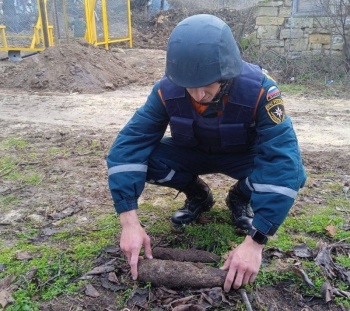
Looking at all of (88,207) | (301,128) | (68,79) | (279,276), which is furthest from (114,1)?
(279,276)

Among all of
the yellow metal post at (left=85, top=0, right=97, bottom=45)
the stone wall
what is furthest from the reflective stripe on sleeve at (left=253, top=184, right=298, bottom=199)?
the yellow metal post at (left=85, top=0, right=97, bottom=45)

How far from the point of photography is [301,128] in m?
5.27

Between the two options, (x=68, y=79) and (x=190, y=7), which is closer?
(x=68, y=79)

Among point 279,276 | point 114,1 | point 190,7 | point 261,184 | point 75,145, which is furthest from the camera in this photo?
point 190,7

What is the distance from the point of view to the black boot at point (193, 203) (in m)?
2.72

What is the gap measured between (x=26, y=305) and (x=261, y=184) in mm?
1245

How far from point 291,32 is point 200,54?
7.82m

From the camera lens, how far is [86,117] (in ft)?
19.6

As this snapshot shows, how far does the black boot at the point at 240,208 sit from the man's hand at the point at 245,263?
0.68 m

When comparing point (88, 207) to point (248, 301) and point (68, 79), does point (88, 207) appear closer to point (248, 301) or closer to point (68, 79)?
point (248, 301)

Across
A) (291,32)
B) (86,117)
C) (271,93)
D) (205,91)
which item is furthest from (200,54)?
(291,32)

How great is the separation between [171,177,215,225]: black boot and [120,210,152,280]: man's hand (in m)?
0.59

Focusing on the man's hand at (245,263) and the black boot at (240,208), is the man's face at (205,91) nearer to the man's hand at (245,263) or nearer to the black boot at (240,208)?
the man's hand at (245,263)

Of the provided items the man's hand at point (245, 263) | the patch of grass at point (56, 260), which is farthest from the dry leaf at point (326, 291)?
the patch of grass at point (56, 260)
